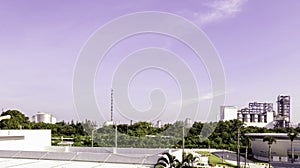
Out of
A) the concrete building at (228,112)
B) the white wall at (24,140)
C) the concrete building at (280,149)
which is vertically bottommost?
the concrete building at (280,149)

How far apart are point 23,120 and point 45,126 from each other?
7626 millimetres

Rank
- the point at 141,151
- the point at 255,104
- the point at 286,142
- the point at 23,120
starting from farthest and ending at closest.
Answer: the point at 255,104, the point at 23,120, the point at 286,142, the point at 141,151

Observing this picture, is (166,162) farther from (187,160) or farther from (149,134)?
(149,134)

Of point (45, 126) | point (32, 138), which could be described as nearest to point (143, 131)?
point (45, 126)

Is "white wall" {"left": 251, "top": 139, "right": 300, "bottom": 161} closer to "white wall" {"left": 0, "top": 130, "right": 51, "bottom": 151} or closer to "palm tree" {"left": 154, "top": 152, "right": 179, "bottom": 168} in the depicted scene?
"white wall" {"left": 0, "top": 130, "right": 51, "bottom": 151}

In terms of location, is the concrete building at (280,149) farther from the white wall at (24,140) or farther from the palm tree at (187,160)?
the palm tree at (187,160)

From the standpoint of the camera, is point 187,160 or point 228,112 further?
point 228,112

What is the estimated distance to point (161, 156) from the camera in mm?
20531

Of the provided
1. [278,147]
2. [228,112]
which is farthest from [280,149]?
[228,112]

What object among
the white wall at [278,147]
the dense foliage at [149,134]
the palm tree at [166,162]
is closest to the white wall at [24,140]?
Answer: the dense foliage at [149,134]

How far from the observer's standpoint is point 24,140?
112ft

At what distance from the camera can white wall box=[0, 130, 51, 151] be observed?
103 ft

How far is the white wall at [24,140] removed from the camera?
31.4 m

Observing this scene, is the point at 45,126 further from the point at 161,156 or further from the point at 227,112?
the point at 227,112
